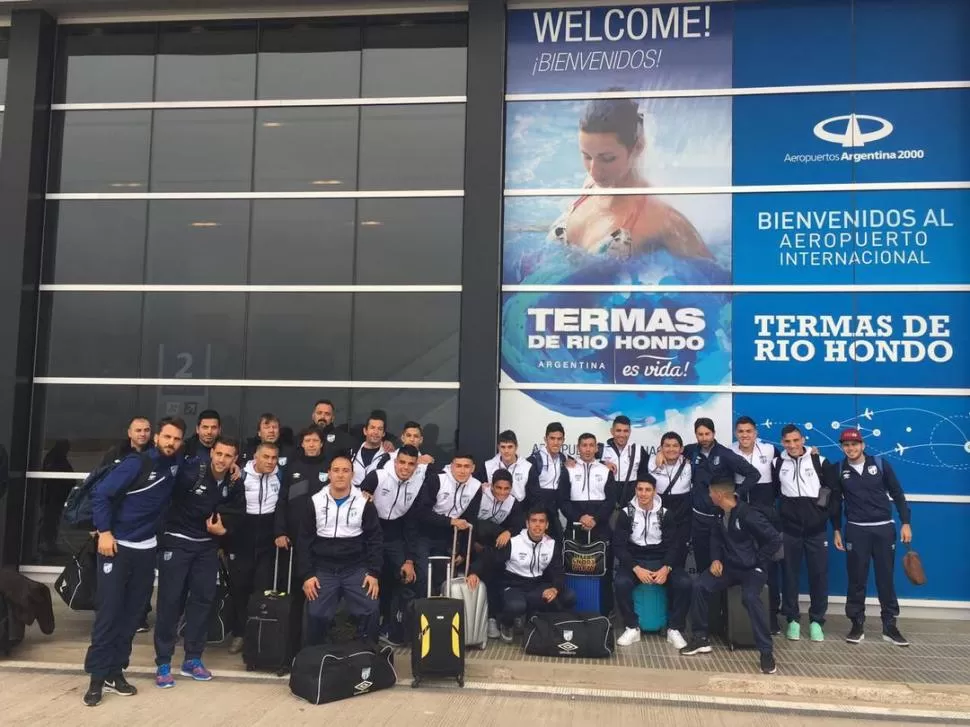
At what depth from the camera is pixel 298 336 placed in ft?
31.1

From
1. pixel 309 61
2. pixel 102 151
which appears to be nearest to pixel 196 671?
pixel 102 151

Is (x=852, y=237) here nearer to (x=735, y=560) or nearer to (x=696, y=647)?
(x=735, y=560)

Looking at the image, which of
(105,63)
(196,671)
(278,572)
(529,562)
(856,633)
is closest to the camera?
(196,671)

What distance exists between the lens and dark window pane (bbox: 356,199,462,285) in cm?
939

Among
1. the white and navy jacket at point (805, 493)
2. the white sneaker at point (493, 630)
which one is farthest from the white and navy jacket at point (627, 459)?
the white sneaker at point (493, 630)

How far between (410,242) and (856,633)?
21.5 ft

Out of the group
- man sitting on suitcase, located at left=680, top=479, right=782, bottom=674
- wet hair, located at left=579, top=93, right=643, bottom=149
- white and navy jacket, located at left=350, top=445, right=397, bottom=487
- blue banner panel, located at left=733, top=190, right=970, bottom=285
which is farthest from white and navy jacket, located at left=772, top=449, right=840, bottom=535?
wet hair, located at left=579, top=93, right=643, bottom=149

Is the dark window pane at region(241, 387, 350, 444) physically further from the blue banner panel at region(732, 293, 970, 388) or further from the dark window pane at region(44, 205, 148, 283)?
the blue banner panel at region(732, 293, 970, 388)

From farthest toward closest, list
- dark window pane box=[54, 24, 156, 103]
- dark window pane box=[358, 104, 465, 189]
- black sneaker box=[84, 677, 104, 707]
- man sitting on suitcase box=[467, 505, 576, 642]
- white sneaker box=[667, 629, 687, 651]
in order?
dark window pane box=[54, 24, 156, 103], dark window pane box=[358, 104, 465, 189], man sitting on suitcase box=[467, 505, 576, 642], white sneaker box=[667, 629, 687, 651], black sneaker box=[84, 677, 104, 707]

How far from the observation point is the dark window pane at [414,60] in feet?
31.7

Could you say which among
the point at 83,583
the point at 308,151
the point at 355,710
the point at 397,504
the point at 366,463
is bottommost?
the point at 355,710

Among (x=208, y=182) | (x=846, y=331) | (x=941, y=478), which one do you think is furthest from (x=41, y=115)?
(x=941, y=478)

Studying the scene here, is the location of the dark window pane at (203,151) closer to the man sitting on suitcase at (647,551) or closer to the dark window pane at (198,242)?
the dark window pane at (198,242)

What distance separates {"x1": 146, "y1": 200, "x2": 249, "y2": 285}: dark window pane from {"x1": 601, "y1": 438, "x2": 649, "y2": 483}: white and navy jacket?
5154mm
